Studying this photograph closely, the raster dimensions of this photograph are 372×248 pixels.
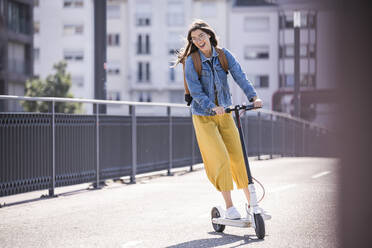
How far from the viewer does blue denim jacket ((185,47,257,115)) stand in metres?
4.89

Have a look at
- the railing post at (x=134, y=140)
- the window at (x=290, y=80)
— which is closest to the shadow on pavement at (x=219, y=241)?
the railing post at (x=134, y=140)

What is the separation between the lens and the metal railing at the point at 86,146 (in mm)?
7465

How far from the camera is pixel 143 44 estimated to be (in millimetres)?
66625

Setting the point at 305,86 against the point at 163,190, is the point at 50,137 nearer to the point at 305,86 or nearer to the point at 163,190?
the point at 163,190

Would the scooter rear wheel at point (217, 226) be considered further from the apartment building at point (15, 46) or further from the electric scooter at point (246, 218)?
the apartment building at point (15, 46)

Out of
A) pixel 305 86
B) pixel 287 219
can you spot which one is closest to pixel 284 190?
pixel 287 219

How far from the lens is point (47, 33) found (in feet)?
221

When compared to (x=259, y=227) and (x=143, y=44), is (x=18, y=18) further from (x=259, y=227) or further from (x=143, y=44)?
(x=259, y=227)

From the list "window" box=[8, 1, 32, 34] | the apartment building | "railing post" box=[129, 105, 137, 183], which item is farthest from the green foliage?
"railing post" box=[129, 105, 137, 183]

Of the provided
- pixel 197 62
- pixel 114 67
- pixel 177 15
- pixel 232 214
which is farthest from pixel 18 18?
pixel 232 214

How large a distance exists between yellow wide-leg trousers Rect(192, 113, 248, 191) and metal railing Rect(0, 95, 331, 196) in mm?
764

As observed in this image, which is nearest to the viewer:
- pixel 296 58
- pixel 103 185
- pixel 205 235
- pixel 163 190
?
pixel 205 235

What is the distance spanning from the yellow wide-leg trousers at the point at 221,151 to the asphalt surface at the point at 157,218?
1.30 feet

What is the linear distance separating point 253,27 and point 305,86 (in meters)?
7.87
